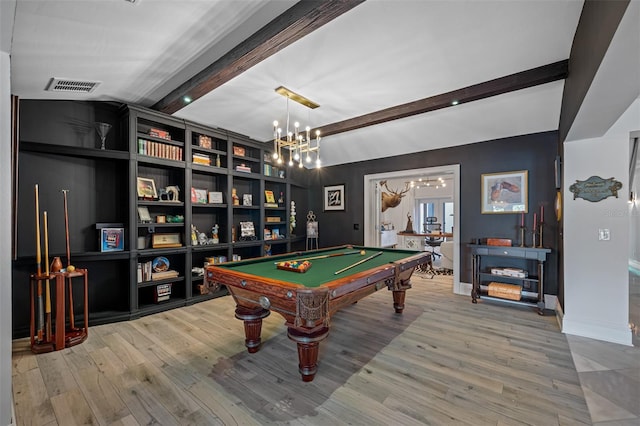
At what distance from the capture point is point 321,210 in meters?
6.32

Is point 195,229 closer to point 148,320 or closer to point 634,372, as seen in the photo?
point 148,320

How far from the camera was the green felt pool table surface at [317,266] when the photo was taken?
2205mm

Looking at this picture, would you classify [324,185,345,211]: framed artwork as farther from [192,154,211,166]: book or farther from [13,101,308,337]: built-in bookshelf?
[192,154,211,166]: book

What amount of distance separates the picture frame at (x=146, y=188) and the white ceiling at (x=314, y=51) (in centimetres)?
102

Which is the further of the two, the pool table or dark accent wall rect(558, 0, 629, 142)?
the pool table

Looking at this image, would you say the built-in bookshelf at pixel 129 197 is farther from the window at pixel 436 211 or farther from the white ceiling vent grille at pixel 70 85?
the window at pixel 436 211

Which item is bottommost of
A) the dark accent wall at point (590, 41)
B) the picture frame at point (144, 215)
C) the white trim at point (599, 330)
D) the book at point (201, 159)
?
the white trim at point (599, 330)

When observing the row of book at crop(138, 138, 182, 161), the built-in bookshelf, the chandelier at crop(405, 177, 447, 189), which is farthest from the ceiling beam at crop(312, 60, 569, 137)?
the chandelier at crop(405, 177, 447, 189)

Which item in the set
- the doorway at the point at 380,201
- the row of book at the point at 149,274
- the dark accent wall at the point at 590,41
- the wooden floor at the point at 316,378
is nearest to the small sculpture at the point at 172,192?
the row of book at the point at 149,274

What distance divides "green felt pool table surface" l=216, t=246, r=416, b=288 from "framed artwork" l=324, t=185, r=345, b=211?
2339 mm

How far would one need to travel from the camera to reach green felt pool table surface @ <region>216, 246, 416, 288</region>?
2205 millimetres

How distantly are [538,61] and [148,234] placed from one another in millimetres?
4966

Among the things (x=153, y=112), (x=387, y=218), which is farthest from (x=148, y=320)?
(x=387, y=218)

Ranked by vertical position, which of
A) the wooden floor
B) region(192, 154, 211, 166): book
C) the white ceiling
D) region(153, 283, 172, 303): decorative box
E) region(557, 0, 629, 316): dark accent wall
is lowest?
the wooden floor
